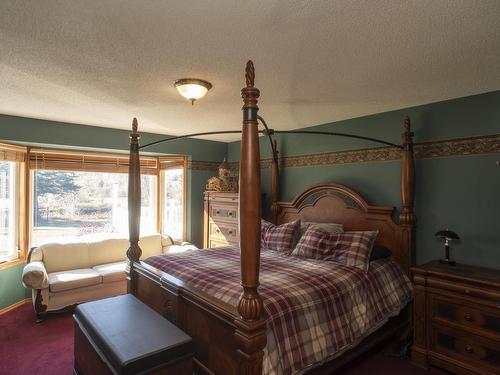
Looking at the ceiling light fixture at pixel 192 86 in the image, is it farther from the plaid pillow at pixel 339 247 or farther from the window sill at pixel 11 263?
the window sill at pixel 11 263

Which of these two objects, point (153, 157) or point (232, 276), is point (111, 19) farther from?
point (153, 157)

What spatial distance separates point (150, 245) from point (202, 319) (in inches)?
118

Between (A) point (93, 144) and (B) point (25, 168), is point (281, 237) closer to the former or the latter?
(A) point (93, 144)

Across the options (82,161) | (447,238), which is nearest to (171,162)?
(82,161)

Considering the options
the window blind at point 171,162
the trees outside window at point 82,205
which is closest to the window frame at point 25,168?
the trees outside window at point 82,205

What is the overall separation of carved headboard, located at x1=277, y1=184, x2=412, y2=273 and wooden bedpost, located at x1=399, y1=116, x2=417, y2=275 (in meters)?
0.01

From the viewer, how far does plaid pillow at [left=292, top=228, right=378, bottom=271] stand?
2.83 metres

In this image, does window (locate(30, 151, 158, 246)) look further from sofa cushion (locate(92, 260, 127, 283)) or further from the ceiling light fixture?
the ceiling light fixture

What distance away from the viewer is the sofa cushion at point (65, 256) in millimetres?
3982

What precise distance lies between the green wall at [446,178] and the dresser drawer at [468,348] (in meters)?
0.70

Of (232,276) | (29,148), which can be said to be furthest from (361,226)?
(29,148)

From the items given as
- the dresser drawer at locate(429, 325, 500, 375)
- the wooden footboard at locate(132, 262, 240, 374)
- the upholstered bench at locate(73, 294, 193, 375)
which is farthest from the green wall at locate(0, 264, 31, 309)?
the dresser drawer at locate(429, 325, 500, 375)

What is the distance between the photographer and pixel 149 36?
178 centimetres

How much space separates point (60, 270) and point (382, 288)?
3945 millimetres
